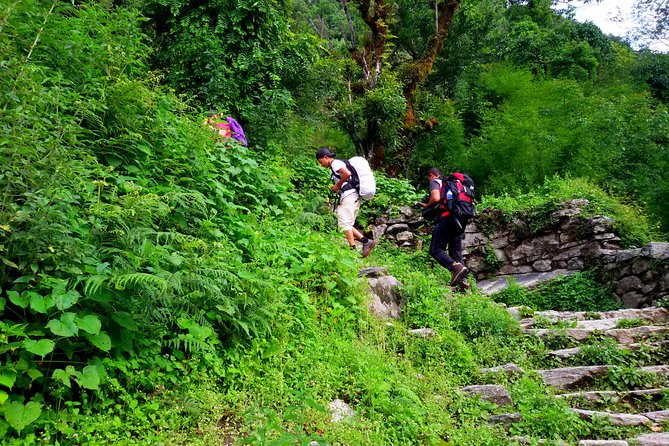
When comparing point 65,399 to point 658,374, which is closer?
point 65,399

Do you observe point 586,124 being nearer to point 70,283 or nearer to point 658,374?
point 658,374

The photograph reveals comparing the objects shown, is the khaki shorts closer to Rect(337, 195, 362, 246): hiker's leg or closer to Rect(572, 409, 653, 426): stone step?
Rect(337, 195, 362, 246): hiker's leg

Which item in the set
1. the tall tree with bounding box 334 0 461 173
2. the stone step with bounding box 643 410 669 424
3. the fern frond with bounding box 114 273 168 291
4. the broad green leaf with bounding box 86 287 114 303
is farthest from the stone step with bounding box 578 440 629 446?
the tall tree with bounding box 334 0 461 173

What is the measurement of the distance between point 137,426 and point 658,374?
5.04 metres

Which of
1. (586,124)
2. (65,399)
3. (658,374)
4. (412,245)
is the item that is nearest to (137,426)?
(65,399)

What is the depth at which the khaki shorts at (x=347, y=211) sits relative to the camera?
7.07m

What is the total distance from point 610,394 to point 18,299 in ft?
16.4

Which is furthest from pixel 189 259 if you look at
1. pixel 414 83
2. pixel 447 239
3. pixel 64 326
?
pixel 414 83

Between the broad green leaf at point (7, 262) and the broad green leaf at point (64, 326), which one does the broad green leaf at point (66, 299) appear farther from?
the broad green leaf at point (7, 262)

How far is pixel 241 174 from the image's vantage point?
5895mm

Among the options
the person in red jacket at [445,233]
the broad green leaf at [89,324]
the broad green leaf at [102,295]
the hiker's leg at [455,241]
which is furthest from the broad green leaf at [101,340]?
the hiker's leg at [455,241]

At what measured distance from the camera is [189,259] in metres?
3.30

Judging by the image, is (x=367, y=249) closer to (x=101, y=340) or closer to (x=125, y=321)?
(x=125, y=321)

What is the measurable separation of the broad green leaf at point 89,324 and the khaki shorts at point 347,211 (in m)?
4.75
